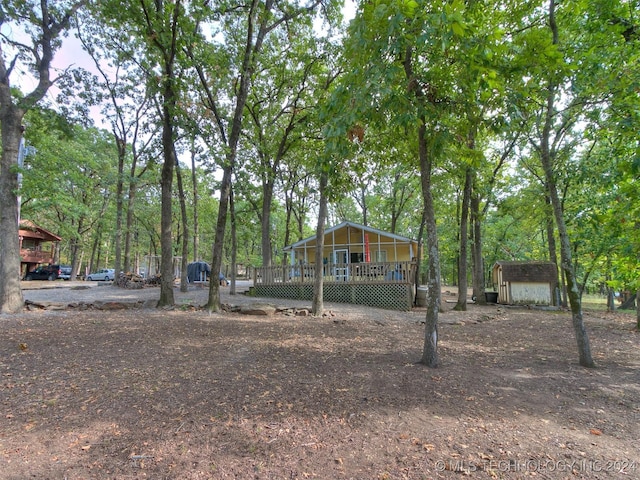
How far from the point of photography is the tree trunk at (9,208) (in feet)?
26.3

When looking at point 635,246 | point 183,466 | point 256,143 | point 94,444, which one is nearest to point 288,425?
point 183,466

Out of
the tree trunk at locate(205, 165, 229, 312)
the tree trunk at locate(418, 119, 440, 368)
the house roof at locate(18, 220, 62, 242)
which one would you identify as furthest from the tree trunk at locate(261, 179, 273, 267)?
the house roof at locate(18, 220, 62, 242)

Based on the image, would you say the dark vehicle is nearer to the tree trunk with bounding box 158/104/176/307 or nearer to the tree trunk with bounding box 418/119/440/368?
the tree trunk with bounding box 158/104/176/307

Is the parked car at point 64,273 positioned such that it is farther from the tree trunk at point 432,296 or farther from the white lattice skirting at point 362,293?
the tree trunk at point 432,296

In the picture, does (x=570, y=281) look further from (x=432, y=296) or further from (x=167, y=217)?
(x=167, y=217)

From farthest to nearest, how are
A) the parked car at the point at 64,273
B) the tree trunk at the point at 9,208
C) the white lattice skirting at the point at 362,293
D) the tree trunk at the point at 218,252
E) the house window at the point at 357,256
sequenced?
the parked car at the point at 64,273 → the house window at the point at 357,256 → the white lattice skirting at the point at 362,293 → the tree trunk at the point at 218,252 → the tree trunk at the point at 9,208

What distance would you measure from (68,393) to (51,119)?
9.70 meters

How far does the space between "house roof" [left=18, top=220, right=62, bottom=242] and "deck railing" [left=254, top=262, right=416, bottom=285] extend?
24618 millimetres

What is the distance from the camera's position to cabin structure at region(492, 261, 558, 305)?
16031 millimetres

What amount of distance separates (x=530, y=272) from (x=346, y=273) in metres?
9.77

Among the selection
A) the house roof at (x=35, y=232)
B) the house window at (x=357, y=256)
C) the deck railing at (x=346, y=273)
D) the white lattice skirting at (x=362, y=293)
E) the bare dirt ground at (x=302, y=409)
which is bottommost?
the bare dirt ground at (x=302, y=409)

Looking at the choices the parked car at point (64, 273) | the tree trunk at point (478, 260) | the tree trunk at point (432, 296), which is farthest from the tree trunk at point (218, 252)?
the parked car at point (64, 273)

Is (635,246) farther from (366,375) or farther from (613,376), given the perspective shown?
(366,375)

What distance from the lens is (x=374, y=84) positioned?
3.54 meters
